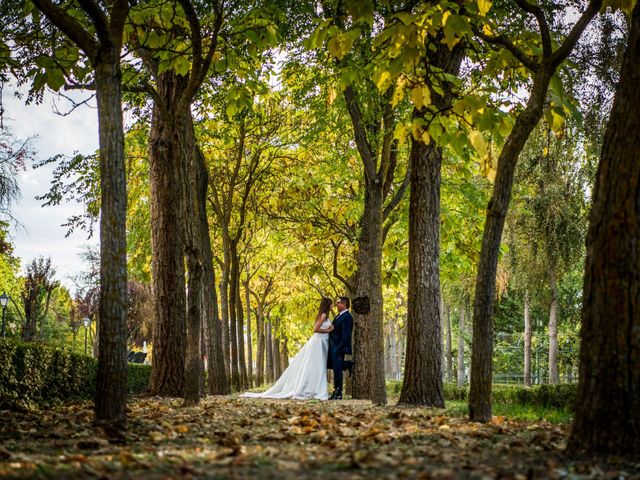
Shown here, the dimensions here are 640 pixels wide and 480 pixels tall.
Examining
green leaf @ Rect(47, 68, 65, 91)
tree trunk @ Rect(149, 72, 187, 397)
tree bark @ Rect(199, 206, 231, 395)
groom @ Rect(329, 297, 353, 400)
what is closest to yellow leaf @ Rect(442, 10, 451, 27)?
green leaf @ Rect(47, 68, 65, 91)

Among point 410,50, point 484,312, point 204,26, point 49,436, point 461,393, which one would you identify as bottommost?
point 461,393

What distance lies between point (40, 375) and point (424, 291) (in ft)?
20.6

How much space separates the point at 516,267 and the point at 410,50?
62.8 ft

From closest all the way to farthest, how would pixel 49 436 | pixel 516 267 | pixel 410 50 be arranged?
1. pixel 49 436
2. pixel 410 50
3. pixel 516 267

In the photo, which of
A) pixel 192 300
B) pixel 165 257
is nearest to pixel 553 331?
pixel 165 257

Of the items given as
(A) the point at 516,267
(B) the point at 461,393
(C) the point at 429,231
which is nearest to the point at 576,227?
(A) the point at 516,267

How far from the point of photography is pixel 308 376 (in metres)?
15.4

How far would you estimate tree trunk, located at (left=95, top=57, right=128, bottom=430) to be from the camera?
6.15 metres

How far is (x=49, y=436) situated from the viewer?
18.7ft

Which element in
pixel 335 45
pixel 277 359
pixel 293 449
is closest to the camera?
pixel 293 449

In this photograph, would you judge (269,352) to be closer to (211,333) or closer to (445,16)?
(211,333)

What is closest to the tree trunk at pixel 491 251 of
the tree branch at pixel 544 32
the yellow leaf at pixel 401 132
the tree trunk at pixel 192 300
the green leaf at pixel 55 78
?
the tree branch at pixel 544 32

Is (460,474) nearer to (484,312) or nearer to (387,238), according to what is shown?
(484,312)

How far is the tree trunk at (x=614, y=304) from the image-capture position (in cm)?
474
